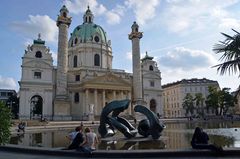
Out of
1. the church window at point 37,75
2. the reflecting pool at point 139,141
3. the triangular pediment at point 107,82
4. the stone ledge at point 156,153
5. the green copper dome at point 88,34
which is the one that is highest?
the green copper dome at point 88,34

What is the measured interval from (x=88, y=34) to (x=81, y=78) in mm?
15882

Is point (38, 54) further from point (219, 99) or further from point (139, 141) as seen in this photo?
point (139, 141)

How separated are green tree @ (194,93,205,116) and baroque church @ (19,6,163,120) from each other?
15987 mm

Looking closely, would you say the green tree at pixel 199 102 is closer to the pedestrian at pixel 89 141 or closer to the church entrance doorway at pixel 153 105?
the church entrance doorway at pixel 153 105

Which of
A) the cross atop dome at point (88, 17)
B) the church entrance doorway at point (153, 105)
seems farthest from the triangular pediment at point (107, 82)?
the cross atop dome at point (88, 17)

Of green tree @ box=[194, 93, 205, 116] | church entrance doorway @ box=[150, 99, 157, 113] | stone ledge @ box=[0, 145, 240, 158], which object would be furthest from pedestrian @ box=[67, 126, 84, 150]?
green tree @ box=[194, 93, 205, 116]

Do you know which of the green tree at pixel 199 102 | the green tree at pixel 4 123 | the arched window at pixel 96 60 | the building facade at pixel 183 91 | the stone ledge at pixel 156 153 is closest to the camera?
the green tree at pixel 4 123

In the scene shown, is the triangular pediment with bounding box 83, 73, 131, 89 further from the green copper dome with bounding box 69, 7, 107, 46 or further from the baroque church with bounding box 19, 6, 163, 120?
the green copper dome with bounding box 69, 7, 107, 46

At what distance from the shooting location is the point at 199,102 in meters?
92.9

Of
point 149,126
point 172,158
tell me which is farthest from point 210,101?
point 172,158

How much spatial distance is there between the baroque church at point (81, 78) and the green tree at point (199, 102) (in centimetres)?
1599

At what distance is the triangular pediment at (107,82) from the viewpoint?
6581 cm

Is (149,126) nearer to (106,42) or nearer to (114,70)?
(114,70)

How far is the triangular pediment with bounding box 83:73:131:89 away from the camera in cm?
6581
